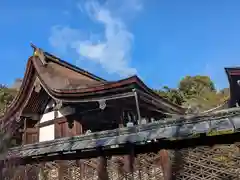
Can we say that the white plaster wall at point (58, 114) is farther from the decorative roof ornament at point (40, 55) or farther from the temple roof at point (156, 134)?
the temple roof at point (156, 134)

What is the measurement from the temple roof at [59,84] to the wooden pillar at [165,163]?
5522mm

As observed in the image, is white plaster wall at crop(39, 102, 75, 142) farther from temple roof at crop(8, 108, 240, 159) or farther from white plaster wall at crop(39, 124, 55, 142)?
temple roof at crop(8, 108, 240, 159)

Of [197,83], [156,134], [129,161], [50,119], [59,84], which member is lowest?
[129,161]

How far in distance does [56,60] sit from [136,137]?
11164 mm

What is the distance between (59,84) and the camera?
47.4 ft

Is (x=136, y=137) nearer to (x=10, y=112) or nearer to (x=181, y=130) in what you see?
(x=181, y=130)

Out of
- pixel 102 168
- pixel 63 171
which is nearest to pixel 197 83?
pixel 63 171

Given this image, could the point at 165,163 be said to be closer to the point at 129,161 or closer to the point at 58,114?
the point at 129,161

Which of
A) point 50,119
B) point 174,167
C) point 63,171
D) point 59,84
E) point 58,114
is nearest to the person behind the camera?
point 174,167

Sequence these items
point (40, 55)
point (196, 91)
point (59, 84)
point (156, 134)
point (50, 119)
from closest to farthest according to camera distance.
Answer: point (156, 134)
point (59, 84)
point (50, 119)
point (40, 55)
point (196, 91)

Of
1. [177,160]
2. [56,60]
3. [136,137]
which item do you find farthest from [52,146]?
[56,60]

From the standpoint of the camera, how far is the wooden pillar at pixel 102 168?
7.08m

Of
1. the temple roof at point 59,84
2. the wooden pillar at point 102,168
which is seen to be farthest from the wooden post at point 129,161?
the temple roof at point 59,84

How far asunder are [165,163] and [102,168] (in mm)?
1600
